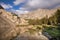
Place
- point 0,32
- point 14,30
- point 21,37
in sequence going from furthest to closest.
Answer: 1. point 21,37
2. point 14,30
3. point 0,32

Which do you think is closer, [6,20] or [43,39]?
[6,20]

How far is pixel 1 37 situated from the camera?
326 centimetres

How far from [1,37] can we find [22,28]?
86 centimetres

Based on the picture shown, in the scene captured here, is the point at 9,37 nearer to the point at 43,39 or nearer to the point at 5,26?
the point at 5,26

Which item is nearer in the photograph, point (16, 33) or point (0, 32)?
point (0, 32)

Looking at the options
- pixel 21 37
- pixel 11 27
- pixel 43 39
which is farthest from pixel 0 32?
pixel 43 39

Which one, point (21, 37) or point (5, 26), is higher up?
point (5, 26)

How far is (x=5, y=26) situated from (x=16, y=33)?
45 centimetres

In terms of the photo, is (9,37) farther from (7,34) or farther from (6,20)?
(6,20)

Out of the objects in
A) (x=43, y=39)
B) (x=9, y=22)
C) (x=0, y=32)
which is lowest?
(x=43, y=39)

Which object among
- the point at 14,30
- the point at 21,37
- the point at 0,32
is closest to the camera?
the point at 0,32

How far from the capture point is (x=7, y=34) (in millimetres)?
3328

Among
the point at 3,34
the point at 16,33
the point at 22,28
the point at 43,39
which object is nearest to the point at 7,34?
the point at 3,34

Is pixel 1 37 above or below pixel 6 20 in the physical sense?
below
